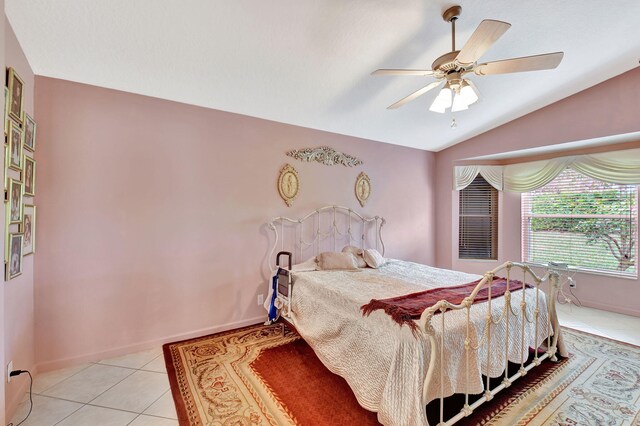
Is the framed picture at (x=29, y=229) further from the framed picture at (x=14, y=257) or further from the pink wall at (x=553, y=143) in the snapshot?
the pink wall at (x=553, y=143)

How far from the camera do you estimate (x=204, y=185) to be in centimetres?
306

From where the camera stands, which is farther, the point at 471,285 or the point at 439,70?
the point at 471,285

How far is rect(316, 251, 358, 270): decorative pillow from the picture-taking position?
3.31 metres

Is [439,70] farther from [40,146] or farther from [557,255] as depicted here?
[557,255]

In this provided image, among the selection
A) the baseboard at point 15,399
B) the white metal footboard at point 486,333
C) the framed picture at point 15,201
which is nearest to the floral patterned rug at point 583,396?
the white metal footboard at point 486,333

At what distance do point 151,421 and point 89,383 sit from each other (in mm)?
855

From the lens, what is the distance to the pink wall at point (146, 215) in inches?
95.4

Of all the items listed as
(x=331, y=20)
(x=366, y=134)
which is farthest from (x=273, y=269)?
(x=331, y=20)

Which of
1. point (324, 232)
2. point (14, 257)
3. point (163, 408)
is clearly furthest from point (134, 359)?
point (324, 232)

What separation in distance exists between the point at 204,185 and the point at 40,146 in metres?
1.32


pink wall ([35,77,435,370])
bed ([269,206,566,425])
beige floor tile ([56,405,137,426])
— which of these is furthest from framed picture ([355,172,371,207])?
beige floor tile ([56,405,137,426])

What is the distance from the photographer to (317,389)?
2.14 metres

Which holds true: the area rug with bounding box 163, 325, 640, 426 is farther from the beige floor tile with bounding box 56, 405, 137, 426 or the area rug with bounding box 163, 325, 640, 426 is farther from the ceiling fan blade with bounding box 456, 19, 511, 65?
the ceiling fan blade with bounding box 456, 19, 511, 65

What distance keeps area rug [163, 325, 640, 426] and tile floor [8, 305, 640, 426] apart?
0.12m
